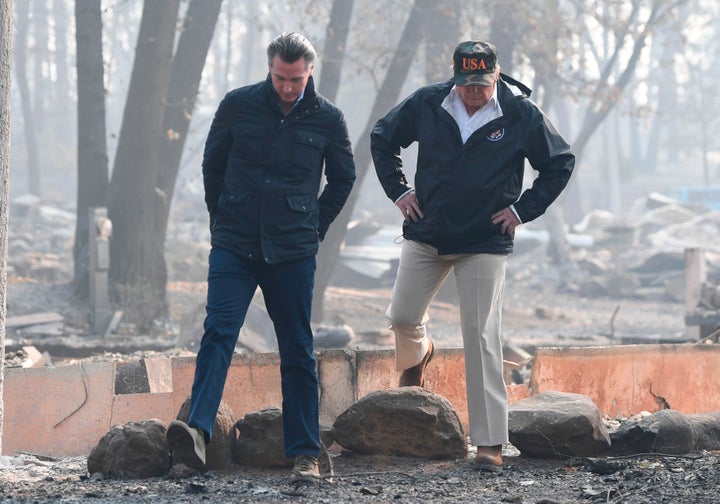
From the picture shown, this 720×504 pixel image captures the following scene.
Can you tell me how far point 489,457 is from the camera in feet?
18.6

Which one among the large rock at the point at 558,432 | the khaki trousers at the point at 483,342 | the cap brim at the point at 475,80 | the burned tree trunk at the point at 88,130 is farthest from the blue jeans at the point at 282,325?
the burned tree trunk at the point at 88,130

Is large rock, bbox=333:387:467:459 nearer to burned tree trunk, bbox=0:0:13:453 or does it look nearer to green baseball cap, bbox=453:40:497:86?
green baseball cap, bbox=453:40:497:86

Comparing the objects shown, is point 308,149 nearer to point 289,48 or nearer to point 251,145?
point 251,145

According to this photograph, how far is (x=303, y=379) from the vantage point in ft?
17.0

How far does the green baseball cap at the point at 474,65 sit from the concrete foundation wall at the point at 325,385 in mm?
2278

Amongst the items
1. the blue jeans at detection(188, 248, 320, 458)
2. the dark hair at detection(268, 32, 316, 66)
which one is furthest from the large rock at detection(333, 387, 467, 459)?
the dark hair at detection(268, 32, 316, 66)

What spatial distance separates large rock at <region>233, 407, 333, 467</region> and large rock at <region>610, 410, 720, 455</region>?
1.81 metres

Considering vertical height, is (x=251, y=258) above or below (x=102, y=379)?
above

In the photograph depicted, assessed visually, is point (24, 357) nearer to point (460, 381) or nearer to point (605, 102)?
point (460, 381)

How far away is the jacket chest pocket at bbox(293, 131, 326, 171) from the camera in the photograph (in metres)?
5.11

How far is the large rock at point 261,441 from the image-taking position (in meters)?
5.65

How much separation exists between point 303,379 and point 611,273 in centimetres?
2321

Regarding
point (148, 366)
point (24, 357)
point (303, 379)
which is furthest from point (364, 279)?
point (303, 379)

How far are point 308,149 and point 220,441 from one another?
1.57 metres
